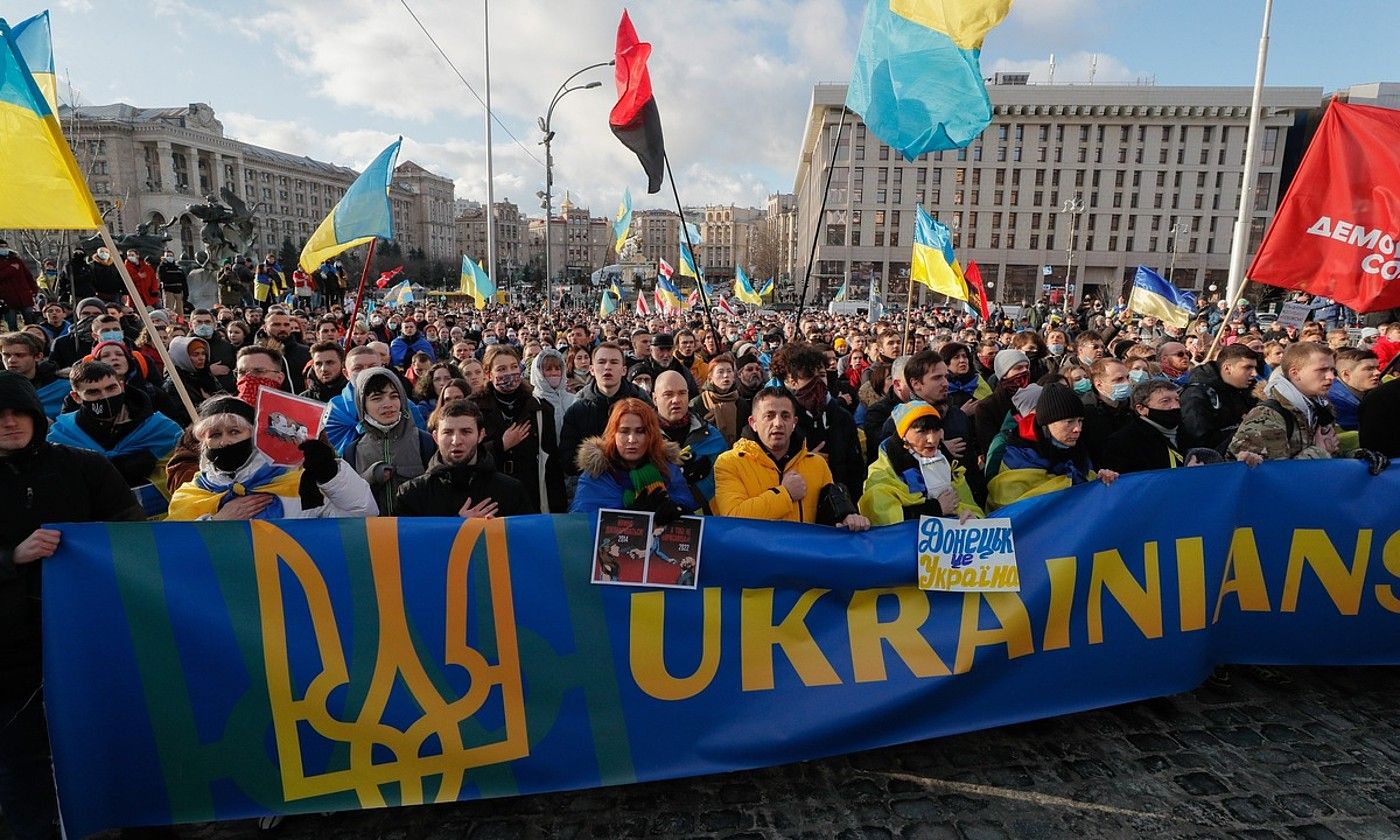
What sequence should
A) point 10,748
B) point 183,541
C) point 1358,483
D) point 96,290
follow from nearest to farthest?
point 10,748
point 183,541
point 1358,483
point 96,290

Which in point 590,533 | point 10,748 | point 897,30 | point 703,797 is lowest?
point 703,797

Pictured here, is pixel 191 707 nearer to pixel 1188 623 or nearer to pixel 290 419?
pixel 290 419

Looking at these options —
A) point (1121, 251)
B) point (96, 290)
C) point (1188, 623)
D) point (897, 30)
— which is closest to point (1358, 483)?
point (1188, 623)

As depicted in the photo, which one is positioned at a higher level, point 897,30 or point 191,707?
point 897,30

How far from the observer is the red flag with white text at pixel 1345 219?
471cm

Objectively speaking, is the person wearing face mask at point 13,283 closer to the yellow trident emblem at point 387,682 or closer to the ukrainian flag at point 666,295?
the yellow trident emblem at point 387,682

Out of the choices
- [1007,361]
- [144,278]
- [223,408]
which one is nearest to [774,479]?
[223,408]

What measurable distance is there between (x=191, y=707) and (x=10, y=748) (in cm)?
57

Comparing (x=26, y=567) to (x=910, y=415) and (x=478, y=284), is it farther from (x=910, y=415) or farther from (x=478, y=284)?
(x=478, y=284)

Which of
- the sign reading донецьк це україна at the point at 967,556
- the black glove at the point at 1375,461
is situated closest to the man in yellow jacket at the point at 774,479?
the sign reading донецьк це україна at the point at 967,556

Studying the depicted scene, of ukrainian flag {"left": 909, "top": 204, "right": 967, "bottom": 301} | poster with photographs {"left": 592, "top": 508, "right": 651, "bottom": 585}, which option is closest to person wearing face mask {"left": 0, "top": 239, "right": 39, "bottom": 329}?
poster with photographs {"left": 592, "top": 508, "right": 651, "bottom": 585}

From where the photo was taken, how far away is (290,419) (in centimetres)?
349

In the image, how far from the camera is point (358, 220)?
7.30 meters

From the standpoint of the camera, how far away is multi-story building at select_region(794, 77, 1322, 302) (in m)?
79.2
